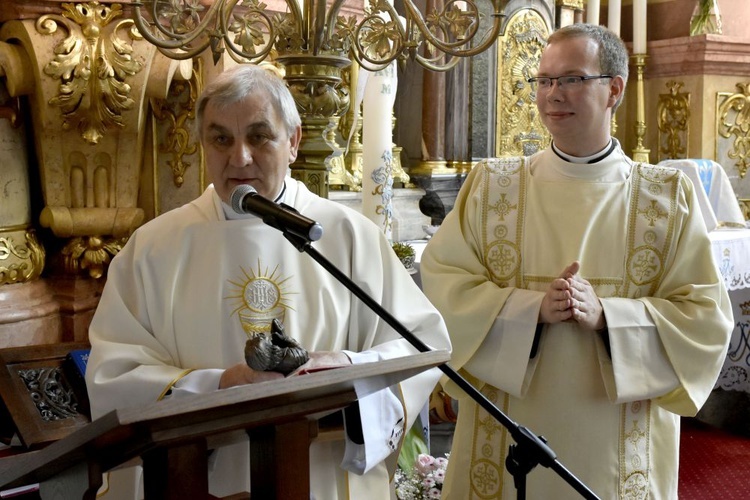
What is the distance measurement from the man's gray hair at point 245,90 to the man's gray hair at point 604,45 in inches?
34.6

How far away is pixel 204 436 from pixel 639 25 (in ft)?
18.9

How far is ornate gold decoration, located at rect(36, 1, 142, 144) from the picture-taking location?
10.8ft

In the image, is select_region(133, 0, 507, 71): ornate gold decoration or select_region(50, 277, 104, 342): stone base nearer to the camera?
select_region(133, 0, 507, 71): ornate gold decoration

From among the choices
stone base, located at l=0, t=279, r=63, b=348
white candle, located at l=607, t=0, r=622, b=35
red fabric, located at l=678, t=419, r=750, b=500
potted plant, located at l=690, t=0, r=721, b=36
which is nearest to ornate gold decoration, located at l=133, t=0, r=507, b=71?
stone base, located at l=0, t=279, r=63, b=348

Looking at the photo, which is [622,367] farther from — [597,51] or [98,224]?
[98,224]

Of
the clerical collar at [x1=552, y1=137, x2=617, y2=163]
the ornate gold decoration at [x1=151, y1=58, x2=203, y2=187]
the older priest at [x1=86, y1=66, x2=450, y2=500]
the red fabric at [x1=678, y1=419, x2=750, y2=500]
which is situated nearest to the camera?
the older priest at [x1=86, y1=66, x2=450, y2=500]

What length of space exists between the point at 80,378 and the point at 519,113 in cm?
381

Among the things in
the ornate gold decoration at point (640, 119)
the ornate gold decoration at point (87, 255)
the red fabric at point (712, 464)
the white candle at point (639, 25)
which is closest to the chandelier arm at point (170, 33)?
the ornate gold decoration at point (87, 255)

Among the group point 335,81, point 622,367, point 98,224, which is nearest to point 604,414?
point 622,367

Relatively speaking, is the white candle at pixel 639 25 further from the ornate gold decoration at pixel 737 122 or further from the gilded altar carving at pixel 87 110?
the gilded altar carving at pixel 87 110

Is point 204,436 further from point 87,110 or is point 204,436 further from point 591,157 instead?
point 87,110

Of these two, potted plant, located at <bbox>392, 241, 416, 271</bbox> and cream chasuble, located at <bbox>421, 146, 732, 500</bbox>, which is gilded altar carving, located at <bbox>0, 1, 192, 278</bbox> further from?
cream chasuble, located at <bbox>421, 146, 732, 500</bbox>

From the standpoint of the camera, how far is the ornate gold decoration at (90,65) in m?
3.28

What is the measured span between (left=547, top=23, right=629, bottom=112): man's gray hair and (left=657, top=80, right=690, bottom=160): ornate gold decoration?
484 centimetres
